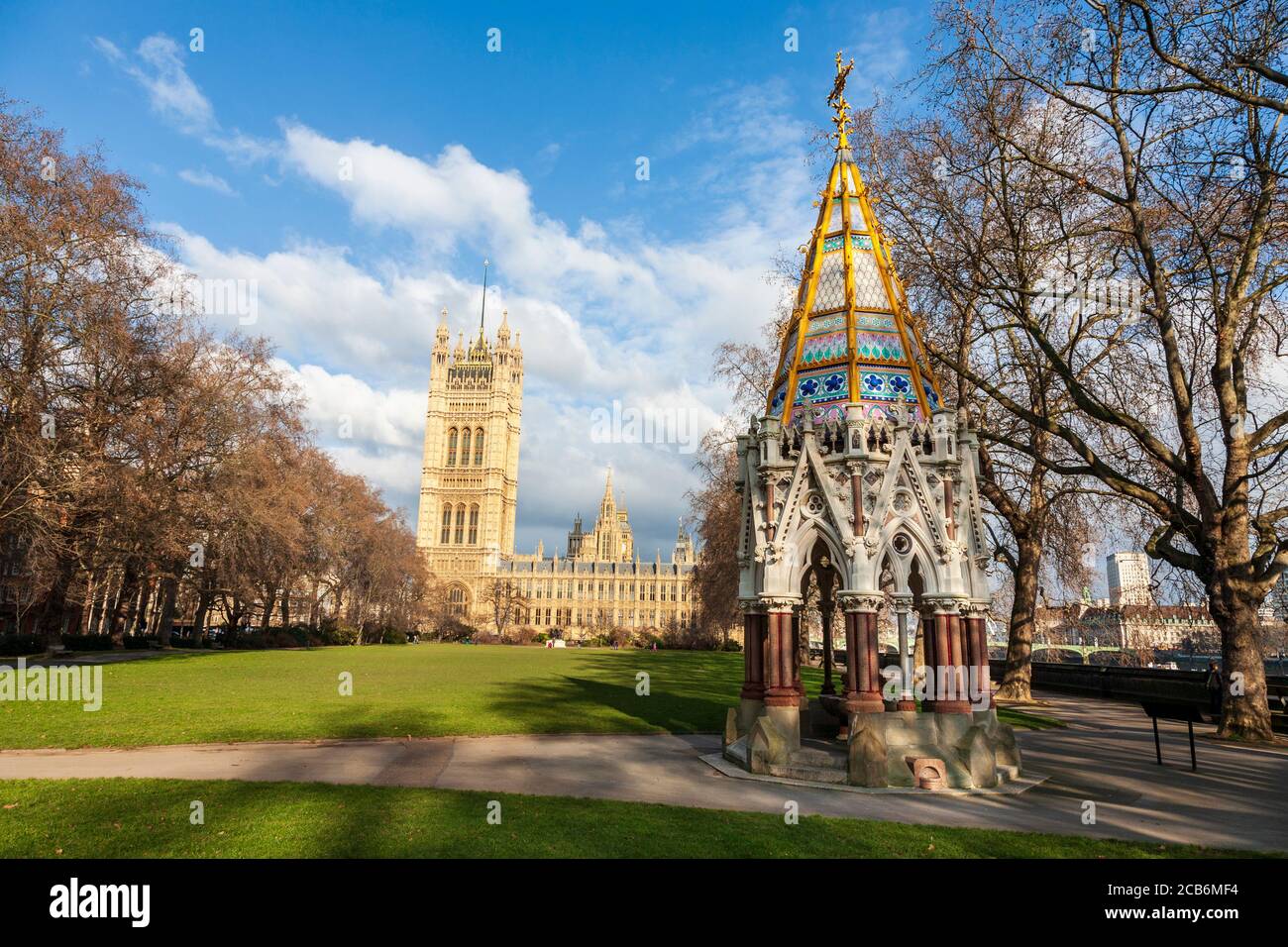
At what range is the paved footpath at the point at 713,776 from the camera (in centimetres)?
790

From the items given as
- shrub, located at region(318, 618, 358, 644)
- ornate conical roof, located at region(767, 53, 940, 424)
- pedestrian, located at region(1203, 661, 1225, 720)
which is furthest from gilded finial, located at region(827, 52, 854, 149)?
shrub, located at region(318, 618, 358, 644)

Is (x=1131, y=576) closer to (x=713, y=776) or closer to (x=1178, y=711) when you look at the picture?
(x=1178, y=711)

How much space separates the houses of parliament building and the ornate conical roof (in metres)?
110

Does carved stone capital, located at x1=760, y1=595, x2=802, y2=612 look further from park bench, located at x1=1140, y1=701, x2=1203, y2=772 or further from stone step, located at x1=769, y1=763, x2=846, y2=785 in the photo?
park bench, located at x1=1140, y1=701, x2=1203, y2=772

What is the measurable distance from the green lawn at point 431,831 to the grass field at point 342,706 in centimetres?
498

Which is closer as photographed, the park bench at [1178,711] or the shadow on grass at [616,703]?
the park bench at [1178,711]

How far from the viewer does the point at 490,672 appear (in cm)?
2912

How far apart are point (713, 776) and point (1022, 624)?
60.5ft

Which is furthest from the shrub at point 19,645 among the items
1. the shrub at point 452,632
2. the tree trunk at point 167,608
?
the shrub at point 452,632

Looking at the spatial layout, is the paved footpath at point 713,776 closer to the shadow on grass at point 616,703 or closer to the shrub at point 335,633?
the shadow on grass at point 616,703

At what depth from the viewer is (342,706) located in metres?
16.4

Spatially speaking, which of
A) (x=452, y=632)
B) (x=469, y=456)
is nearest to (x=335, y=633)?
(x=452, y=632)

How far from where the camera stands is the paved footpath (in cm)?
790

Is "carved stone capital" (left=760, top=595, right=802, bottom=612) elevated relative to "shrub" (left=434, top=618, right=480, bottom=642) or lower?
elevated
